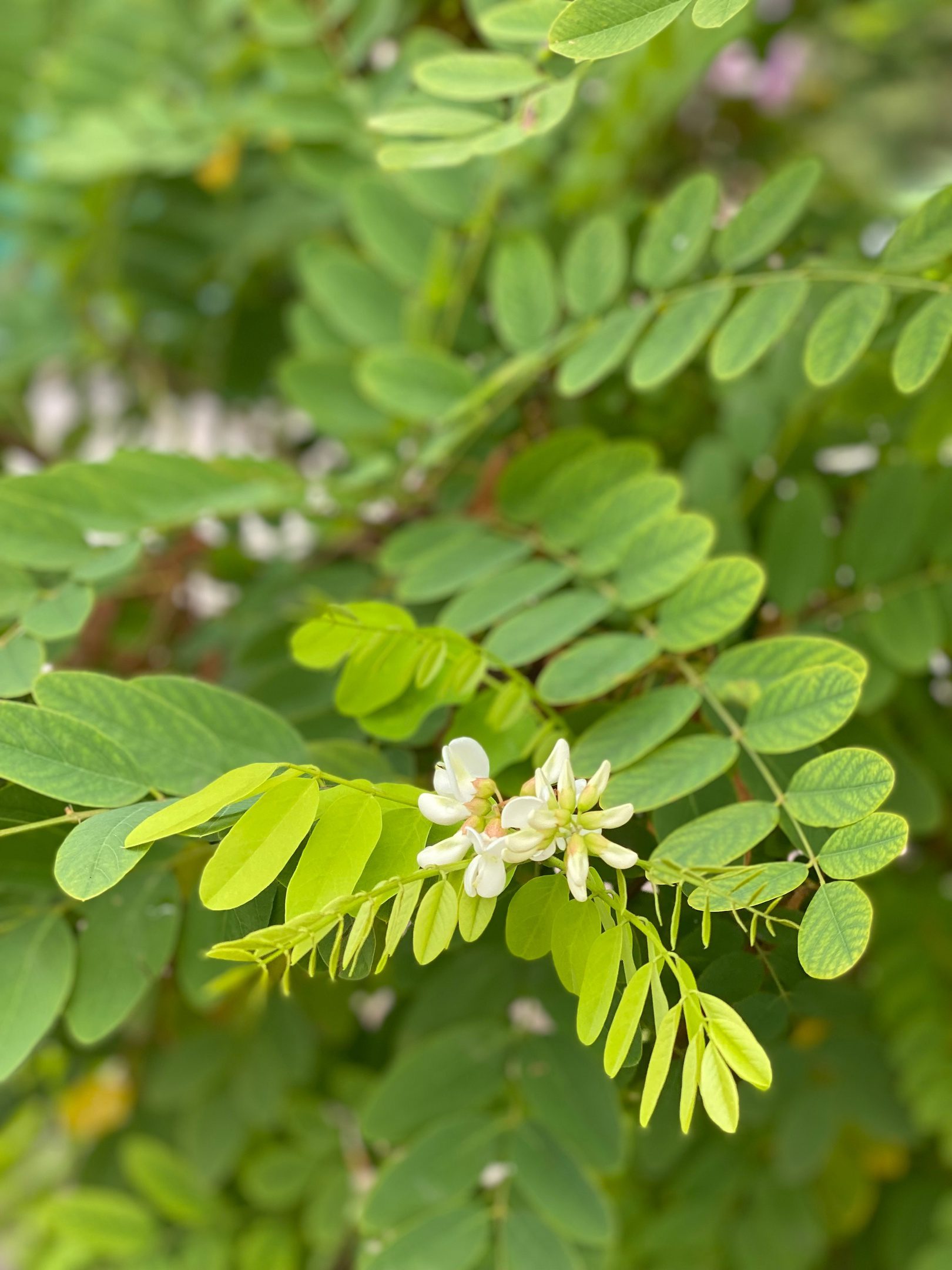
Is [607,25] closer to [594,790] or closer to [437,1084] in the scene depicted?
[594,790]

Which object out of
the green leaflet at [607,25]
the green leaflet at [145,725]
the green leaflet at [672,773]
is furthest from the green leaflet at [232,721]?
the green leaflet at [607,25]

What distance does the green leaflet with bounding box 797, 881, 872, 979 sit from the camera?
24 cm

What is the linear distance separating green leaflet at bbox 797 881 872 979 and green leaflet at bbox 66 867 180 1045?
21 cm

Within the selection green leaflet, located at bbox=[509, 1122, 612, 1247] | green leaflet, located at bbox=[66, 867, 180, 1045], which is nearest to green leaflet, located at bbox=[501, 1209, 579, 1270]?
green leaflet, located at bbox=[509, 1122, 612, 1247]

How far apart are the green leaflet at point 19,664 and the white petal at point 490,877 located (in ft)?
0.52

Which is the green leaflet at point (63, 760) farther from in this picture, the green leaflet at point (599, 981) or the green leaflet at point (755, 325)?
the green leaflet at point (755, 325)

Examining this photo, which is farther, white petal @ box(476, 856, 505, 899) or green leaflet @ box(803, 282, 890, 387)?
green leaflet @ box(803, 282, 890, 387)

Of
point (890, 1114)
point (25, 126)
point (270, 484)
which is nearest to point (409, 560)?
point (270, 484)

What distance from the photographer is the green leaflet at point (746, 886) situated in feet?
0.83

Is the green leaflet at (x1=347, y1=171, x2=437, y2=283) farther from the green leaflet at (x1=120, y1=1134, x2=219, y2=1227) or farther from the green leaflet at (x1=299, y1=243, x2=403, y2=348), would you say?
the green leaflet at (x1=120, y1=1134, x2=219, y2=1227)

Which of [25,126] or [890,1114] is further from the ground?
[25,126]

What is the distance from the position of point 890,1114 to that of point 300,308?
56cm

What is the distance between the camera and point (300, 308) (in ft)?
2.11

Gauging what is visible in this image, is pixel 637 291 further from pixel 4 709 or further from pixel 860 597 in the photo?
pixel 4 709
